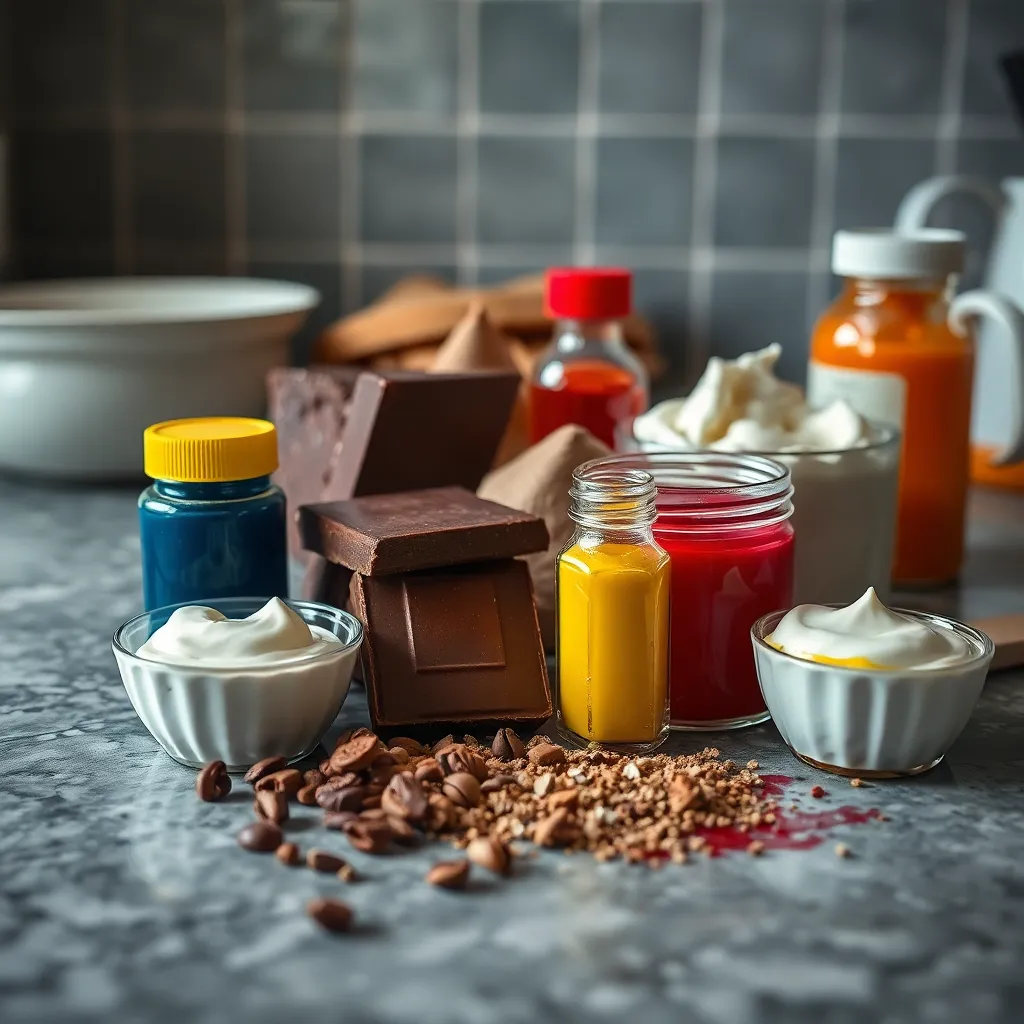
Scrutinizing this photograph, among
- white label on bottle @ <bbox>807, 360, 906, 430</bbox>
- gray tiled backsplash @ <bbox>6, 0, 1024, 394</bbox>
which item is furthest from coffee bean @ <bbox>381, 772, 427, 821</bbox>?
gray tiled backsplash @ <bbox>6, 0, 1024, 394</bbox>

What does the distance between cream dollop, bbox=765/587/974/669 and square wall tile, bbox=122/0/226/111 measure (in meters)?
1.31

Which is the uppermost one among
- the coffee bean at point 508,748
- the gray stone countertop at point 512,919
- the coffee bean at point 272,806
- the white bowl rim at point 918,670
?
the white bowl rim at point 918,670

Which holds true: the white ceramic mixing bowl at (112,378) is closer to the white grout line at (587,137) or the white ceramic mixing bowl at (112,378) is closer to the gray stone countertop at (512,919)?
the white grout line at (587,137)

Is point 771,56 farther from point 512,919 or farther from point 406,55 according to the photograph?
point 512,919

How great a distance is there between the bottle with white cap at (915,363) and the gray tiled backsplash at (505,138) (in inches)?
25.0

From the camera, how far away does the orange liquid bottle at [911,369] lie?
3.93 feet

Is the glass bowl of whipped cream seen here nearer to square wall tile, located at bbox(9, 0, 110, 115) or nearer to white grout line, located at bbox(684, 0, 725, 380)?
white grout line, located at bbox(684, 0, 725, 380)

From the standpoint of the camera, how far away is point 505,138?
189cm

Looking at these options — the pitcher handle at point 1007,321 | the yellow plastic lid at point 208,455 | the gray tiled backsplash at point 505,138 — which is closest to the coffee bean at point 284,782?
the yellow plastic lid at point 208,455

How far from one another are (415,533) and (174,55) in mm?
1211

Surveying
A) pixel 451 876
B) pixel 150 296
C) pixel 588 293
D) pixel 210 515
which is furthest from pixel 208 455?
pixel 150 296

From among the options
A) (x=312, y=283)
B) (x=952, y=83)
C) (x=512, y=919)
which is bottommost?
(x=512, y=919)

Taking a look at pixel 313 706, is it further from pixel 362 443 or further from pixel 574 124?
pixel 574 124

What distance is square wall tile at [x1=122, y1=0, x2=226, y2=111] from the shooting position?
6.13ft
